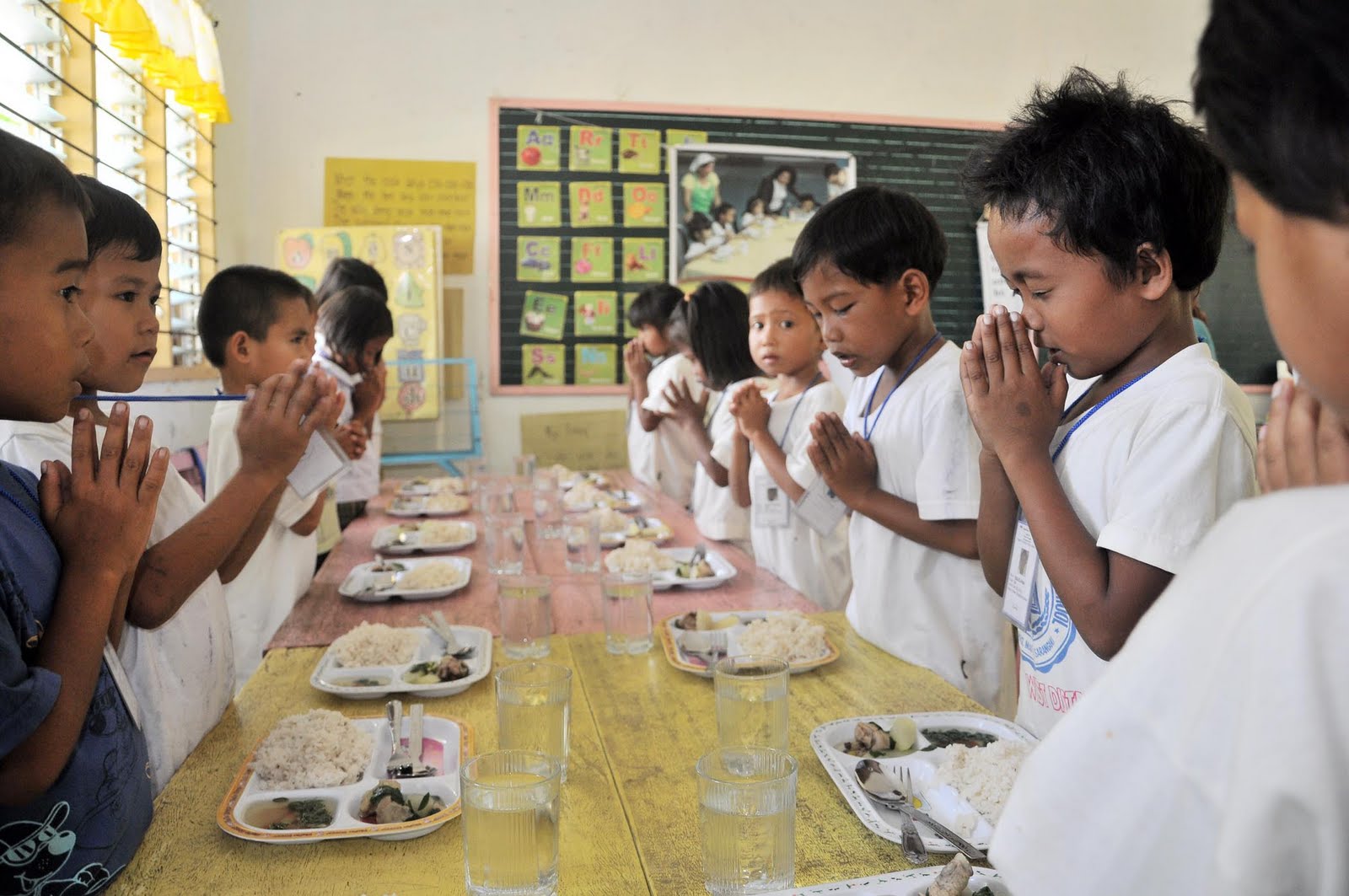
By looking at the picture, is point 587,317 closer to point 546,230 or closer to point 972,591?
point 546,230

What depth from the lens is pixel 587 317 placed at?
5.39m

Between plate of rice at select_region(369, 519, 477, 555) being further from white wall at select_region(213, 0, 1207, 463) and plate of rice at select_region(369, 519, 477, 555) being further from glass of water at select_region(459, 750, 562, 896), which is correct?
white wall at select_region(213, 0, 1207, 463)

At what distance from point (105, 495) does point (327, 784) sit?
42cm

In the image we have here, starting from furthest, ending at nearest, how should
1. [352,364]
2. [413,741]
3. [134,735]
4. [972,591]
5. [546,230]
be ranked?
[546,230] < [352,364] < [972,591] < [413,741] < [134,735]


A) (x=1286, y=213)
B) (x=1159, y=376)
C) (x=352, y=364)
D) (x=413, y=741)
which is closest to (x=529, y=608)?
(x=413, y=741)

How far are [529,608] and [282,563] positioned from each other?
2.98 feet

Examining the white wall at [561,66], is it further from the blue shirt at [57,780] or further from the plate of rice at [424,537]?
the blue shirt at [57,780]

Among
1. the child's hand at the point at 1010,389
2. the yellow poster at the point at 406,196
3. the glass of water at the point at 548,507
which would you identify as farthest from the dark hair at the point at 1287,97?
the yellow poster at the point at 406,196

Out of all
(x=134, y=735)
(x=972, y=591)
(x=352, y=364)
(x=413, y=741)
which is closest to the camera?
(x=134, y=735)

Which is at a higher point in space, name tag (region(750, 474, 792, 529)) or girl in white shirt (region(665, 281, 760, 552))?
girl in white shirt (region(665, 281, 760, 552))

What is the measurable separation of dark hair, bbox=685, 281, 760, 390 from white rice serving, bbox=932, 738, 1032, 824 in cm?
241

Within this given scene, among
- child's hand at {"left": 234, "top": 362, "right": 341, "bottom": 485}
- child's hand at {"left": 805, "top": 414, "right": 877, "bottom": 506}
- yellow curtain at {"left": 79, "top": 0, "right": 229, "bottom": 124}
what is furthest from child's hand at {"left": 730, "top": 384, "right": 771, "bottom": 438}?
yellow curtain at {"left": 79, "top": 0, "right": 229, "bottom": 124}

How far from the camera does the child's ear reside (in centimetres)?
128

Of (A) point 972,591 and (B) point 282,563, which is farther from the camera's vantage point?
(B) point 282,563
